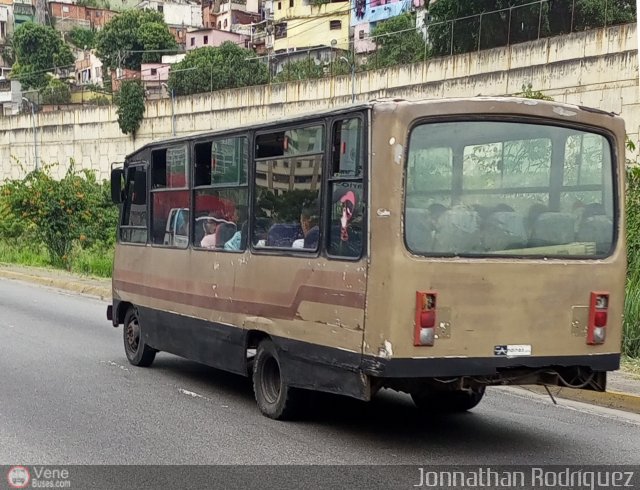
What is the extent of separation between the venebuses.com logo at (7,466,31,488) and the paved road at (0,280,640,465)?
0.59 ft

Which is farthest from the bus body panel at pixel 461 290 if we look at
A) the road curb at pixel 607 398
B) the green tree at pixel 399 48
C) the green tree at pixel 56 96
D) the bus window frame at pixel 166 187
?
the green tree at pixel 56 96

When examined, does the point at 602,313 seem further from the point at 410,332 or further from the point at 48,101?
the point at 48,101

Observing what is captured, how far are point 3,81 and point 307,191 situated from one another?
9330cm

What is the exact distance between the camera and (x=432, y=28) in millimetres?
34688

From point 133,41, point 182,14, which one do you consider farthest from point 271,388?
point 182,14

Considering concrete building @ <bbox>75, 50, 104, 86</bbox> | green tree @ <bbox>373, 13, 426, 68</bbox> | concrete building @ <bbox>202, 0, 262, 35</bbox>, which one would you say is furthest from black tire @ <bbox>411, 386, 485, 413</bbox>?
concrete building @ <bbox>202, 0, 262, 35</bbox>

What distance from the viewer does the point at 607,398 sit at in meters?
9.08

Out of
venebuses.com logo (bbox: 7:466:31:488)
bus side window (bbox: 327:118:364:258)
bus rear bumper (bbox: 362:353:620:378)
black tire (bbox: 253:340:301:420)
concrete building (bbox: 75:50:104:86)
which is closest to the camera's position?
venebuses.com logo (bbox: 7:466:31:488)

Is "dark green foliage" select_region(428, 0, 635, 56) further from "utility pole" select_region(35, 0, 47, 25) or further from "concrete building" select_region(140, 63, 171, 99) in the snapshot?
"utility pole" select_region(35, 0, 47, 25)

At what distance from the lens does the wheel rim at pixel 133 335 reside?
11094mm

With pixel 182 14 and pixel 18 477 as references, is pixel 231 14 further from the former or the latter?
pixel 18 477

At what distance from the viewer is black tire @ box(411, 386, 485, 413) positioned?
8.62 metres

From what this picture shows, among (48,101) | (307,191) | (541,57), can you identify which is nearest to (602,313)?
(307,191)

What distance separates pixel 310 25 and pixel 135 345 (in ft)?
246
